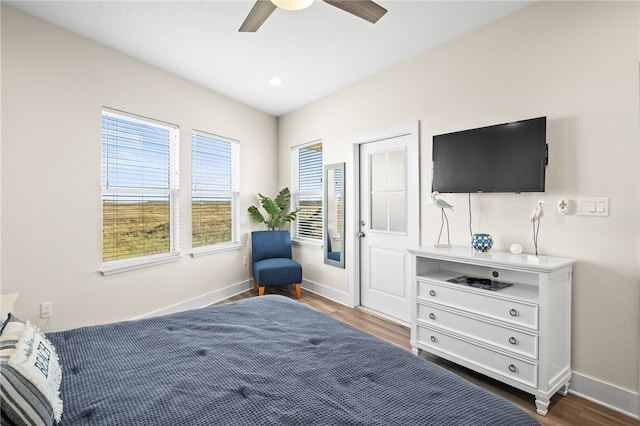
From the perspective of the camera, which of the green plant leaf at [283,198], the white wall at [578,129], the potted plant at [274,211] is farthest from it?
the green plant leaf at [283,198]

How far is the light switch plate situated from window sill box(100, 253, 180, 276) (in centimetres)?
380

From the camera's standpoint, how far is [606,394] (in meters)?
1.96

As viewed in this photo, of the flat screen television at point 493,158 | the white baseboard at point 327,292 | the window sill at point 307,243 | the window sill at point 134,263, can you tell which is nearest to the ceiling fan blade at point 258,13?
the flat screen television at point 493,158

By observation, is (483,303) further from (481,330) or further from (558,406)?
(558,406)

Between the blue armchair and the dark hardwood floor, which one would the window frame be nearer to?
the blue armchair

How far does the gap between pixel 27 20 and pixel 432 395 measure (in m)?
3.70

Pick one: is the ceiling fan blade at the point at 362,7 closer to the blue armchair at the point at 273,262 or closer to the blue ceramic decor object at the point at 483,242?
the blue ceramic decor object at the point at 483,242

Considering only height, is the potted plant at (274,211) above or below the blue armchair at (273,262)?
above

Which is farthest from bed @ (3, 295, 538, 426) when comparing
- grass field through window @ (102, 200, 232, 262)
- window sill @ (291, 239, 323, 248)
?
window sill @ (291, 239, 323, 248)

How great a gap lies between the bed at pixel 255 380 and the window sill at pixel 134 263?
1.56 meters

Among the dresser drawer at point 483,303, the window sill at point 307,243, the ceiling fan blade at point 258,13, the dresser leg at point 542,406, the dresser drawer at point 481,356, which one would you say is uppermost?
the ceiling fan blade at point 258,13

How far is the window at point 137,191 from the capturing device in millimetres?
2967

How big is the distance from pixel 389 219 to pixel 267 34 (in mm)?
2210

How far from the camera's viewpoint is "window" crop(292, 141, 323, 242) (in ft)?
14.5
